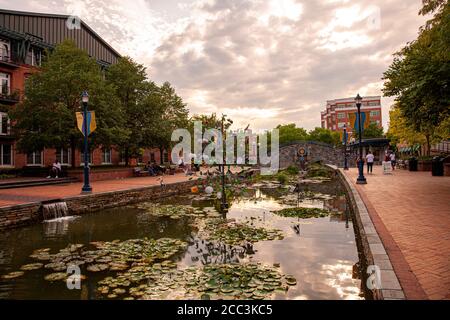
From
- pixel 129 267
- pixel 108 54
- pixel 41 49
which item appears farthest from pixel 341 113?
pixel 129 267

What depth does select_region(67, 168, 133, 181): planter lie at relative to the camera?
2098 centimetres

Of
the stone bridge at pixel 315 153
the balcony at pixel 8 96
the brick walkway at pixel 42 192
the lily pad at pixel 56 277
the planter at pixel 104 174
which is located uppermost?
the balcony at pixel 8 96

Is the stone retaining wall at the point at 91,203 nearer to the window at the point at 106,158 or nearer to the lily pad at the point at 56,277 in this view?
the lily pad at the point at 56,277

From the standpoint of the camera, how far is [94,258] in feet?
20.1

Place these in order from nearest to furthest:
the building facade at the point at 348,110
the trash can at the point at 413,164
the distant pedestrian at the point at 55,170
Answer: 1. the distant pedestrian at the point at 55,170
2. the trash can at the point at 413,164
3. the building facade at the point at 348,110

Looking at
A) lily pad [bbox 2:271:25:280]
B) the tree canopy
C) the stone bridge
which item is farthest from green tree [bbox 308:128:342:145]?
lily pad [bbox 2:271:25:280]

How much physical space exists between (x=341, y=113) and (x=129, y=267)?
92.3m

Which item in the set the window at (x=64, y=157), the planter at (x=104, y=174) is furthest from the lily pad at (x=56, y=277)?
the window at (x=64, y=157)

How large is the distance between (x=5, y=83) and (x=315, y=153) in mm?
44150

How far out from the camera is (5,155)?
24.8 meters

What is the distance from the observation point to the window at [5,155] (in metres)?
24.5

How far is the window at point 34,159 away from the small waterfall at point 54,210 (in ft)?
63.2

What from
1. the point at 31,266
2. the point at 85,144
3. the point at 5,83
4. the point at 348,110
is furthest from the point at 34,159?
the point at 348,110
